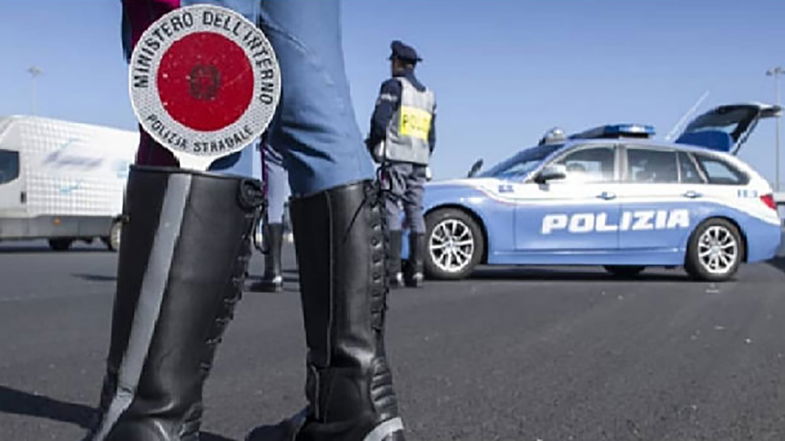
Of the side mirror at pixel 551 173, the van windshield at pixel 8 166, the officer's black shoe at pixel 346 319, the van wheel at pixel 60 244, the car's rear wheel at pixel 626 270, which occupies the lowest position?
the van wheel at pixel 60 244

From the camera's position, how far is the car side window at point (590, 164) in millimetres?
9117

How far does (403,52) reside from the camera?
24.9 ft

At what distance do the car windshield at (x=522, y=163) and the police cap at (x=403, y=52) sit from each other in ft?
6.41

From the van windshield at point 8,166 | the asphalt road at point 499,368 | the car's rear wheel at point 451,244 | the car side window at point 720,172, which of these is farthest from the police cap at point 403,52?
the van windshield at point 8,166

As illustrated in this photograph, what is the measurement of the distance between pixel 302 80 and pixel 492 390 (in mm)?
1277

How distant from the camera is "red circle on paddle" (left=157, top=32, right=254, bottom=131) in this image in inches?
60.1

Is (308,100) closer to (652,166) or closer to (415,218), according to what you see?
(415,218)

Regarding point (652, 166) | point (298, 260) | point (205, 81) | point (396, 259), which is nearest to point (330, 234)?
point (298, 260)

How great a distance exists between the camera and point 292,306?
5203 mm

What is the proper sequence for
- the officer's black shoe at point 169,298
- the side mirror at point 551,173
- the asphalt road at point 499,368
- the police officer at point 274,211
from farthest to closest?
the side mirror at point 551,173
the police officer at point 274,211
the asphalt road at point 499,368
the officer's black shoe at point 169,298

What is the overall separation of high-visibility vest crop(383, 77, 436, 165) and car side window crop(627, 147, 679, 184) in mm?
2561

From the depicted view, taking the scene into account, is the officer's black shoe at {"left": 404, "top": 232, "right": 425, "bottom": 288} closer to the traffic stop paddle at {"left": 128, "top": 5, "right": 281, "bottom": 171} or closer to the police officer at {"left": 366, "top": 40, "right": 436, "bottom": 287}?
the police officer at {"left": 366, "top": 40, "right": 436, "bottom": 287}

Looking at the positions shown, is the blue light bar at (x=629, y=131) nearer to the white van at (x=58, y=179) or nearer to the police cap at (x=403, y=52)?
the police cap at (x=403, y=52)

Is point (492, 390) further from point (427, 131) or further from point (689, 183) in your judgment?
point (689, 183)
